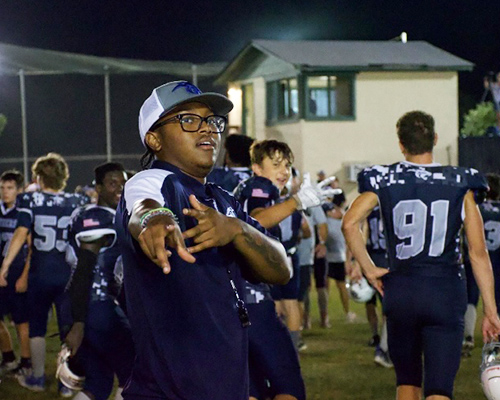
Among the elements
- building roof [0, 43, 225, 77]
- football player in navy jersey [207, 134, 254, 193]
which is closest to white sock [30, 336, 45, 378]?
football player in navy jersey [207, 134, 254, 193]

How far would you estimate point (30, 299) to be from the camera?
9.38m

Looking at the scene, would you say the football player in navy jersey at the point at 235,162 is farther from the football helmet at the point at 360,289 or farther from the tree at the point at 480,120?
the tree at the point at 480,120

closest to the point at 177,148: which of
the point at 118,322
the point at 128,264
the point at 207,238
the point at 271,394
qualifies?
the point at 128,264

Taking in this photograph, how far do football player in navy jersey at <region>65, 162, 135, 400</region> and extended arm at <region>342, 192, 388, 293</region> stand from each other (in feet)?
5.62

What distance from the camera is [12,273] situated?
34.0ft

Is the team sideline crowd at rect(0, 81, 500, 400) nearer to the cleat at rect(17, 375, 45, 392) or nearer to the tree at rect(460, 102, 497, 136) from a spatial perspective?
the cleat at rect(17, 375, 45, 392)

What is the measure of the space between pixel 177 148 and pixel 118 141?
87.8 feet

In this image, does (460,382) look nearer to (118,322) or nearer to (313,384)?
(313,384)

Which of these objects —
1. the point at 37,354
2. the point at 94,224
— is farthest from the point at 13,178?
the point at 94,224

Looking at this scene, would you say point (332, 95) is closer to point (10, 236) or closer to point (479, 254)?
point (10, 236)

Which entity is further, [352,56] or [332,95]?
[352,56]

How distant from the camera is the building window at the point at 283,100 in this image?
3009 cm

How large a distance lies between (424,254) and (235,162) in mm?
3386

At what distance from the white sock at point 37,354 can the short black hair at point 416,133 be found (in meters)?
4.86
